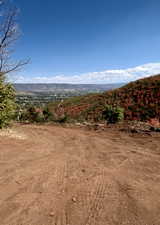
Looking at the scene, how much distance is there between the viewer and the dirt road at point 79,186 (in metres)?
2.86

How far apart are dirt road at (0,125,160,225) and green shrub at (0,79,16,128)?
2553 millimetres

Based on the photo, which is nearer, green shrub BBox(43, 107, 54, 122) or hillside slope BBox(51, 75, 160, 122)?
green shrub BBox(43, 107, 54, 122)

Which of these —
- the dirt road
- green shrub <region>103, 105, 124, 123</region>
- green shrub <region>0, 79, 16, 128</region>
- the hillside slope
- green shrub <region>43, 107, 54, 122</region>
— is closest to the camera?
the dirt road

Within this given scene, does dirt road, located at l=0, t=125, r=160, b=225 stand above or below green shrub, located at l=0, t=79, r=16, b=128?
below

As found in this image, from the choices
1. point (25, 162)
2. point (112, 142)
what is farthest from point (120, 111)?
point (25, 162)

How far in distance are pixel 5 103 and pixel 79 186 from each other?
6.77 meters

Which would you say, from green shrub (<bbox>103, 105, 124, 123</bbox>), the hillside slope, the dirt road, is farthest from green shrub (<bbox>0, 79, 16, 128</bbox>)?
the hillside slope

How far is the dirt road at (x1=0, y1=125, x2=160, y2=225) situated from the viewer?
2.86 meters

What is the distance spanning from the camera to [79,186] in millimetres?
3846

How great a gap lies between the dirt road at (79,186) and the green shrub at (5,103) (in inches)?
101

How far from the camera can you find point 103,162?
544cm

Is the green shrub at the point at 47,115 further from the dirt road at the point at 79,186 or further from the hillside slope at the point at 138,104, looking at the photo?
the dirt road at the point at 79,186

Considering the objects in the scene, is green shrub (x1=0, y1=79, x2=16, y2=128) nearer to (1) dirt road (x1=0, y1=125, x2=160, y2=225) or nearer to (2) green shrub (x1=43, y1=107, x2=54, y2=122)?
(1) dirt road (x1=0, y1=125, x2=160, y2=225)

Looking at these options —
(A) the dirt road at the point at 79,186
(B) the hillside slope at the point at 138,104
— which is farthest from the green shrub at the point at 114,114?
(A) the dirt road at the point at 79,186
